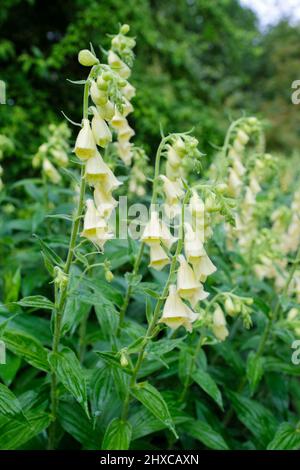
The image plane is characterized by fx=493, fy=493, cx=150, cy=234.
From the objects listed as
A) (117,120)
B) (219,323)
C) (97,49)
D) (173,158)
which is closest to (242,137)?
(117,120)

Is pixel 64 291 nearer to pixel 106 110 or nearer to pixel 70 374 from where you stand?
pixel 70 374

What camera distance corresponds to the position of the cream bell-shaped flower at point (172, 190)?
197cm

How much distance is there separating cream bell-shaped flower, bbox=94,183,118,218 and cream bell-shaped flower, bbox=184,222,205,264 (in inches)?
10.7

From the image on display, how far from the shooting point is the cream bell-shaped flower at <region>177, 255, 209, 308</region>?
1.70 m

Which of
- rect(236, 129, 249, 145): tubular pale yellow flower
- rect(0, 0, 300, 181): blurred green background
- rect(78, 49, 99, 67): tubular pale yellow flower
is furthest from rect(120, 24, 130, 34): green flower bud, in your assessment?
rect(0, 0, 300, 181): blurred green background

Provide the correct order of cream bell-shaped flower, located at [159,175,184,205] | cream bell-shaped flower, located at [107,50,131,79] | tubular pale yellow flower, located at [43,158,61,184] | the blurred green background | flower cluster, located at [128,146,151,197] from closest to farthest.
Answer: cream bell-shaped flower, located at [159,175,184,205] → cream bell-shaped flower, located at [107,50,131,79] → flower cluster, located at [128,146,151,197] → tubular pale yellow flower, located at [43,158,61,184] → the blurred green background

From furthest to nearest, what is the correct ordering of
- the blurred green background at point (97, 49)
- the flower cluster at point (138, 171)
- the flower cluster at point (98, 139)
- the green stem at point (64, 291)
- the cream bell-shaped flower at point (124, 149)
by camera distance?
the blurred green background at point (97, 49)
the flower cluster at point (138, 171)
the cream bell-shaped flower at point (124, 149)
the green stem at point (64, 291)
the flower cluster at point (98, 139)

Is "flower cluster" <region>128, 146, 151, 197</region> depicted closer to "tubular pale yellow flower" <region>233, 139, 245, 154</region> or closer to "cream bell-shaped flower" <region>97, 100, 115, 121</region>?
"tubular pale yellow flower" <region>233, 139, 245, 154</region>

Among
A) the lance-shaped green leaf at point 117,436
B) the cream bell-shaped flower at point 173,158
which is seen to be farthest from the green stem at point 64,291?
the cream bell-shaped flower at point 173,158

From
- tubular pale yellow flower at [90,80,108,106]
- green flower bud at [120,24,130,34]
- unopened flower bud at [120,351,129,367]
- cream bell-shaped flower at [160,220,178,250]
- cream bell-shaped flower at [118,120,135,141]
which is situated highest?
green flower bud at [120,24,130,34]

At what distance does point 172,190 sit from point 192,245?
0.38m

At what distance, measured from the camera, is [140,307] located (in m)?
2.95

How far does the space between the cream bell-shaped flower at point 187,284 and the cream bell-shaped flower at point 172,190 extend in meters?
0.32

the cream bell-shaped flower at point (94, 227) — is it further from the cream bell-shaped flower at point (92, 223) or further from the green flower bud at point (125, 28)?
the green flower bud at point (125, 28)
